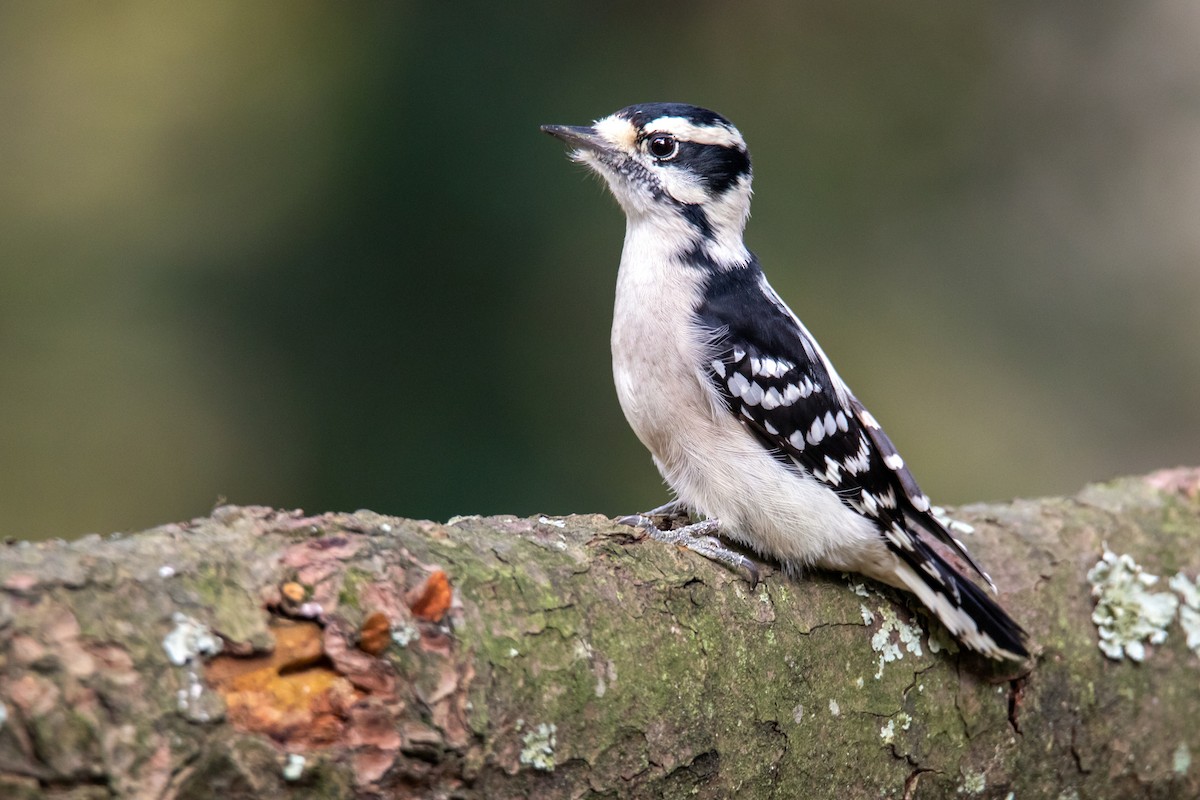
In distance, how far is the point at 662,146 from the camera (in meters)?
3.64

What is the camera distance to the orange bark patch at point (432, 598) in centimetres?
207

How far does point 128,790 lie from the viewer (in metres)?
1.70

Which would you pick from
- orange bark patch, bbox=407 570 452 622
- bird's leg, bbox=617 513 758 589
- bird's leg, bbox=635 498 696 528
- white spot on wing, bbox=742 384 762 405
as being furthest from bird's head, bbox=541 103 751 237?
orange bark patch, bbox=407 570 452 622

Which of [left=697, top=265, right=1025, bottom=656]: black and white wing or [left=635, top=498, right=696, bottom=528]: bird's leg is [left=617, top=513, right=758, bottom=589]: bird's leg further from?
[left=697, top=265, right=1025, bottom=656]: black and white wing

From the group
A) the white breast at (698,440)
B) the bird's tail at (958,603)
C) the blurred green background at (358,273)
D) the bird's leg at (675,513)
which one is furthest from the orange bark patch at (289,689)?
the blurred green background at (358,273)

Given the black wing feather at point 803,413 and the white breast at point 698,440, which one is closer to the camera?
the white breast at point 698,440

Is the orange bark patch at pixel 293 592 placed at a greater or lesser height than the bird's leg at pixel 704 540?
greater

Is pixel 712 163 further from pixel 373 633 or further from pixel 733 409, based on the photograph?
pixel 373 633

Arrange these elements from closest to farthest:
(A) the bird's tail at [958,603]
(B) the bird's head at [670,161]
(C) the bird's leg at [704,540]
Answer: (C) the bird's leg at [704,540], (A) the bird's tail at [958,603], (B) the bird's head at [670,161]

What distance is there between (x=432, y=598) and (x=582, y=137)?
1985mm

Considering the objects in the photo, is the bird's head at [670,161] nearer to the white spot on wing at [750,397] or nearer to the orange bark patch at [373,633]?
the white spot on wing at [750,397]

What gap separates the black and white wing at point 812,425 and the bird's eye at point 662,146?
50 centimetres

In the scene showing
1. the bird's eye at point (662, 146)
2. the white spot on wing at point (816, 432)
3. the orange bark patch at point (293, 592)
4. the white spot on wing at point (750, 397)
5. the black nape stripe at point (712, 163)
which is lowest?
the white spot on wing at point (816, 432)

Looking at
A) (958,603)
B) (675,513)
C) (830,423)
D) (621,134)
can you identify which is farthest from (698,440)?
(621,134)
